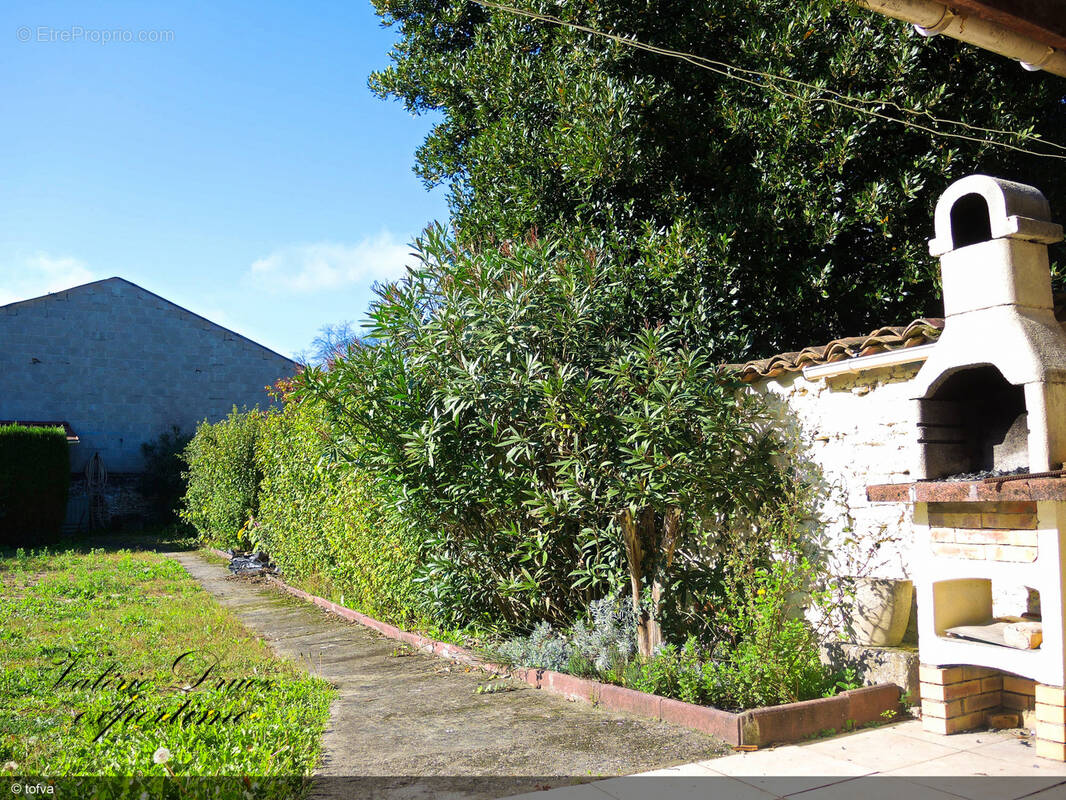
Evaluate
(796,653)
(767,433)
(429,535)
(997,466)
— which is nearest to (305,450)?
(429,535)

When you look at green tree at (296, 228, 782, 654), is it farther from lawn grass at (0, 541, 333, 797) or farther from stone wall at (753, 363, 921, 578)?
lawn grass at (0, 541, 333, 797)

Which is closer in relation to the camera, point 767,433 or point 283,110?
point 767,433

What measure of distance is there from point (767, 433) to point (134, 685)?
16.6 feet

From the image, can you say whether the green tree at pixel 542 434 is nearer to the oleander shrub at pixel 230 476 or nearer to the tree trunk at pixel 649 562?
the tree trunk at pixel 649 562

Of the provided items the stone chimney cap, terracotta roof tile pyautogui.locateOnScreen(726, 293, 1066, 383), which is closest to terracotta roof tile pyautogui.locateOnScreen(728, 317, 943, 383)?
terracotta roof tile pyautogui.locateOnScreen(726, 293, 1066, 383)

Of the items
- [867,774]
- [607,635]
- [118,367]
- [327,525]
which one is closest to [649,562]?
[607,635]

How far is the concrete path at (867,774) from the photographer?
3.41 metres

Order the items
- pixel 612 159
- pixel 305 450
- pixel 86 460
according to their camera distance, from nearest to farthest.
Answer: pixel 612 159 < pixel 305 450 < pixel 86 460

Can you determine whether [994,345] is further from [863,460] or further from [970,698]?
[970,698]

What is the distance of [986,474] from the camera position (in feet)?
13.9

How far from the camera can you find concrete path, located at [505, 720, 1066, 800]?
341 centimetres

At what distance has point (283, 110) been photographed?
25.5 feet

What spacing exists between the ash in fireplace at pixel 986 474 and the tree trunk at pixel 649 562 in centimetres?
185

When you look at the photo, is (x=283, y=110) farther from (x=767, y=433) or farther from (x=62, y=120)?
(x=767, y=433)
